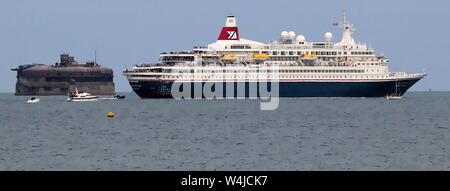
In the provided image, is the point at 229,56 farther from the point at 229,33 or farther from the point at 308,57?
the point at 308,57

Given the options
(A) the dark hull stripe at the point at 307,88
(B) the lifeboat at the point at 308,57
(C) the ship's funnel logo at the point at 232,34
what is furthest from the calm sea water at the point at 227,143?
(C) the ship's funnel logo at the point at 232,34

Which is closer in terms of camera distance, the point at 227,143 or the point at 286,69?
the point at 227,143

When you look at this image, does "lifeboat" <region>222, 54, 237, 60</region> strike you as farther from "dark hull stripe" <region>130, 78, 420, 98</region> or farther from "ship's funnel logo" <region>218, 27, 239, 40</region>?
"ship's funnel logo" <region>218, 27, 239, 40</region>

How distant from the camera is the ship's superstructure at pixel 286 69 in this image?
393ft

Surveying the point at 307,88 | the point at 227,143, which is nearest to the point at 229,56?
the point at 307,88

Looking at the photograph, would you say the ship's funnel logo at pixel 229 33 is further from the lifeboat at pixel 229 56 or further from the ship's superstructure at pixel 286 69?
the lifeboat at pixel 229 56

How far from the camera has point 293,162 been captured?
40281mm

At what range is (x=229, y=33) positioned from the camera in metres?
131

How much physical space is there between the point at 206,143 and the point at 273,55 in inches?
3036

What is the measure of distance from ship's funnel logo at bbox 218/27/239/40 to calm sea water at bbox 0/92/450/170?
182 feet

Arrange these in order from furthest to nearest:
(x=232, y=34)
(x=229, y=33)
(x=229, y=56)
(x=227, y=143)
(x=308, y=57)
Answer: (x=232, y=34)
(x=229, y=33)
(x=229, y=56)
(x=308, y=57)
(x=227, y=143)

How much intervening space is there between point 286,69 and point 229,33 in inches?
475

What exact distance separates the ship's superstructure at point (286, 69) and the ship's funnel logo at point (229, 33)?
1.04ft
